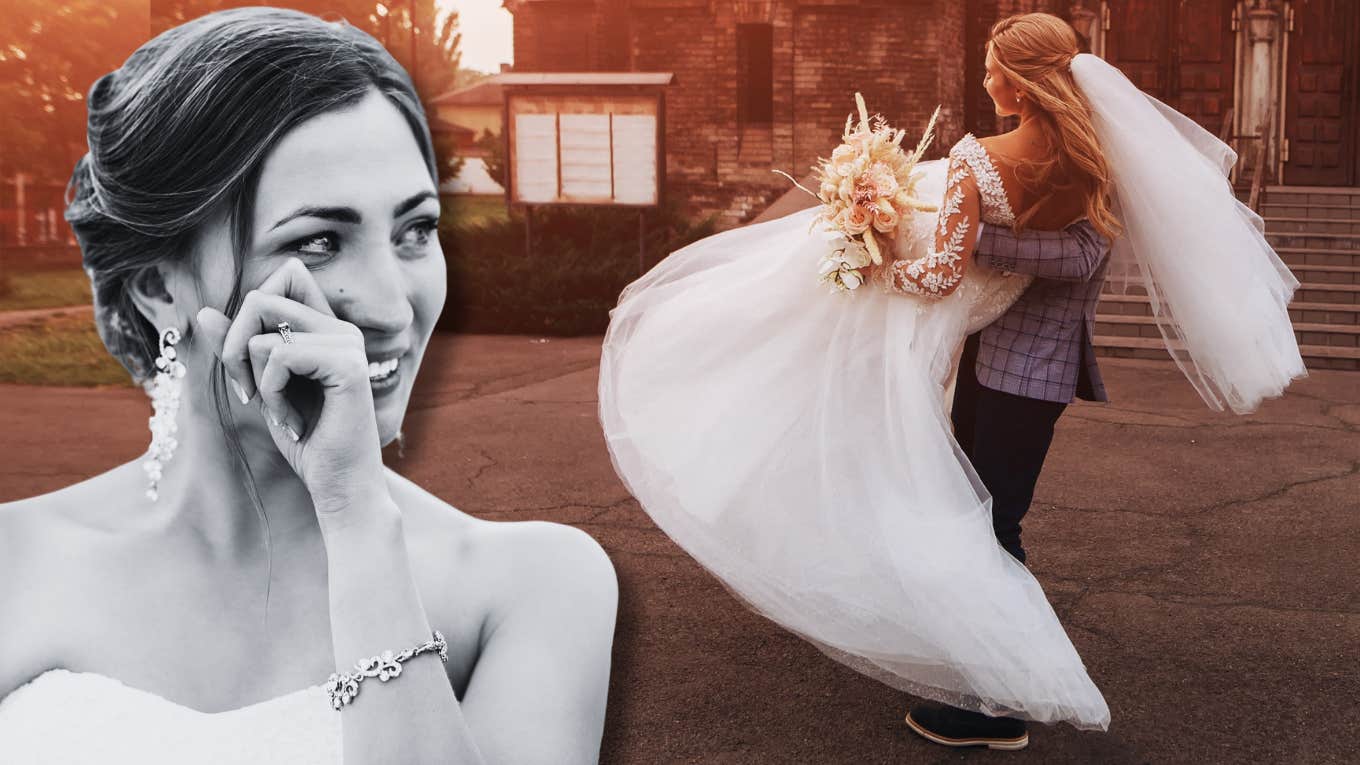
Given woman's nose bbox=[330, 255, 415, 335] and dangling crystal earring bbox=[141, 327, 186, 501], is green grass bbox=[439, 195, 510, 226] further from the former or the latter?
dangling crystal earring bbox=[141, 327, 186, 501]

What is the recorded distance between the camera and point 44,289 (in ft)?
2.51

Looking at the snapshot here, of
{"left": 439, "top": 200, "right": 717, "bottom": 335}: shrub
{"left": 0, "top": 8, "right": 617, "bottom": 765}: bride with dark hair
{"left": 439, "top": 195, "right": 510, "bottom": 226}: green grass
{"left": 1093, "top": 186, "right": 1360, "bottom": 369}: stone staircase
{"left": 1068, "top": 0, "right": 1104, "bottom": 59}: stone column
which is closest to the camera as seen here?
Answer: {"left": 0, "top": 8, "right": 617, "bottom": 765}: bride with dark hair

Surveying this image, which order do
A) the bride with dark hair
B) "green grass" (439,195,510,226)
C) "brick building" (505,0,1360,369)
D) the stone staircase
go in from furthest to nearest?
1. "brick building" (505,0,1360,369)
2. the stone staircase
3. "green grass" (439,195,510,226)
4. the bride with dark hair

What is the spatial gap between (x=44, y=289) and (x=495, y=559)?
1.05 feet

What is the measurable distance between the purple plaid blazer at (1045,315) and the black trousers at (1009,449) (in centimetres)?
5

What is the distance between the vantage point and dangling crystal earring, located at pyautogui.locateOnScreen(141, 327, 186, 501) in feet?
2.56

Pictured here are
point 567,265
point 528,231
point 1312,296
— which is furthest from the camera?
point 528,231

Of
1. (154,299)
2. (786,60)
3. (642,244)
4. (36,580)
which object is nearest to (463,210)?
(154,299)

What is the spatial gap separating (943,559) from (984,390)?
588mm


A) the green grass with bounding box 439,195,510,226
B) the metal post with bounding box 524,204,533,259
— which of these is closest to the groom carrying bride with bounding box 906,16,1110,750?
the green grass with bounding box 439,195,510,226

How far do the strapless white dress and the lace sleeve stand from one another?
2.72 meters

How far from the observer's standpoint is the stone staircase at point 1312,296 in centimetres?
1111

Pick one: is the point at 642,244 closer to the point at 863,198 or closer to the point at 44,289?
the point at 863,198

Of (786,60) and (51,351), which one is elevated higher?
(786,60)
